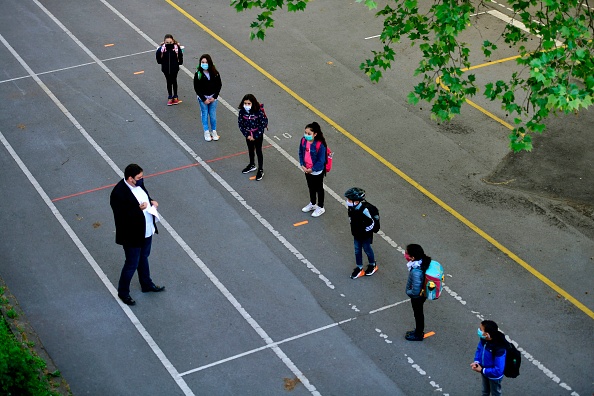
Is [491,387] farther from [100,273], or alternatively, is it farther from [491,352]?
[100,273]

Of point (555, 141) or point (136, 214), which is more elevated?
point (136, 214)

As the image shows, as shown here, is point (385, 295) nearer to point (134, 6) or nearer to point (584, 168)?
point (584, 168)

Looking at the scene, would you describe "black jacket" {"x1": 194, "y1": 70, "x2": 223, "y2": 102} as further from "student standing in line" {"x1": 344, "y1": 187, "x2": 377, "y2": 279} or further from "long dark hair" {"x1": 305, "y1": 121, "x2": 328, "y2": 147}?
"student standing in line" {"x1": 344, "y1": 187, "x2": 377, "y2": 279}

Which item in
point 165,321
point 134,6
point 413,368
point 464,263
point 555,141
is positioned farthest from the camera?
point 134,6

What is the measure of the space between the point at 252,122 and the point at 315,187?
1646 millimetres

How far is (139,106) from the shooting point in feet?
56.6

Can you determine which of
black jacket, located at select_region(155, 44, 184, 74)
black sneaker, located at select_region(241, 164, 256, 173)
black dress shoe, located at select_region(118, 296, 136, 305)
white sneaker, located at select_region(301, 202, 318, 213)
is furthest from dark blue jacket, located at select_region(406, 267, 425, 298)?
black jacket, located at select_region(155, 44, 184, 74)

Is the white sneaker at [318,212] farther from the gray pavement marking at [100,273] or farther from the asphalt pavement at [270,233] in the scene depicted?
the gray pavement marking at [100,273]

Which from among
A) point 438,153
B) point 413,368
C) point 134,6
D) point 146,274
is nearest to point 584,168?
point 438,153

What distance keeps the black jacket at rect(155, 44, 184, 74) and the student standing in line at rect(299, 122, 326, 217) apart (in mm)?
4496

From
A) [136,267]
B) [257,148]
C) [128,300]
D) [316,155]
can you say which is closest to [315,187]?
[316,155]

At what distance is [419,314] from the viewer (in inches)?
436

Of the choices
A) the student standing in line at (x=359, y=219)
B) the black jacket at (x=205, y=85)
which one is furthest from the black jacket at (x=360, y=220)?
the black jacket at (x=205, y=85)

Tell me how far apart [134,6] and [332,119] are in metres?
7.68
